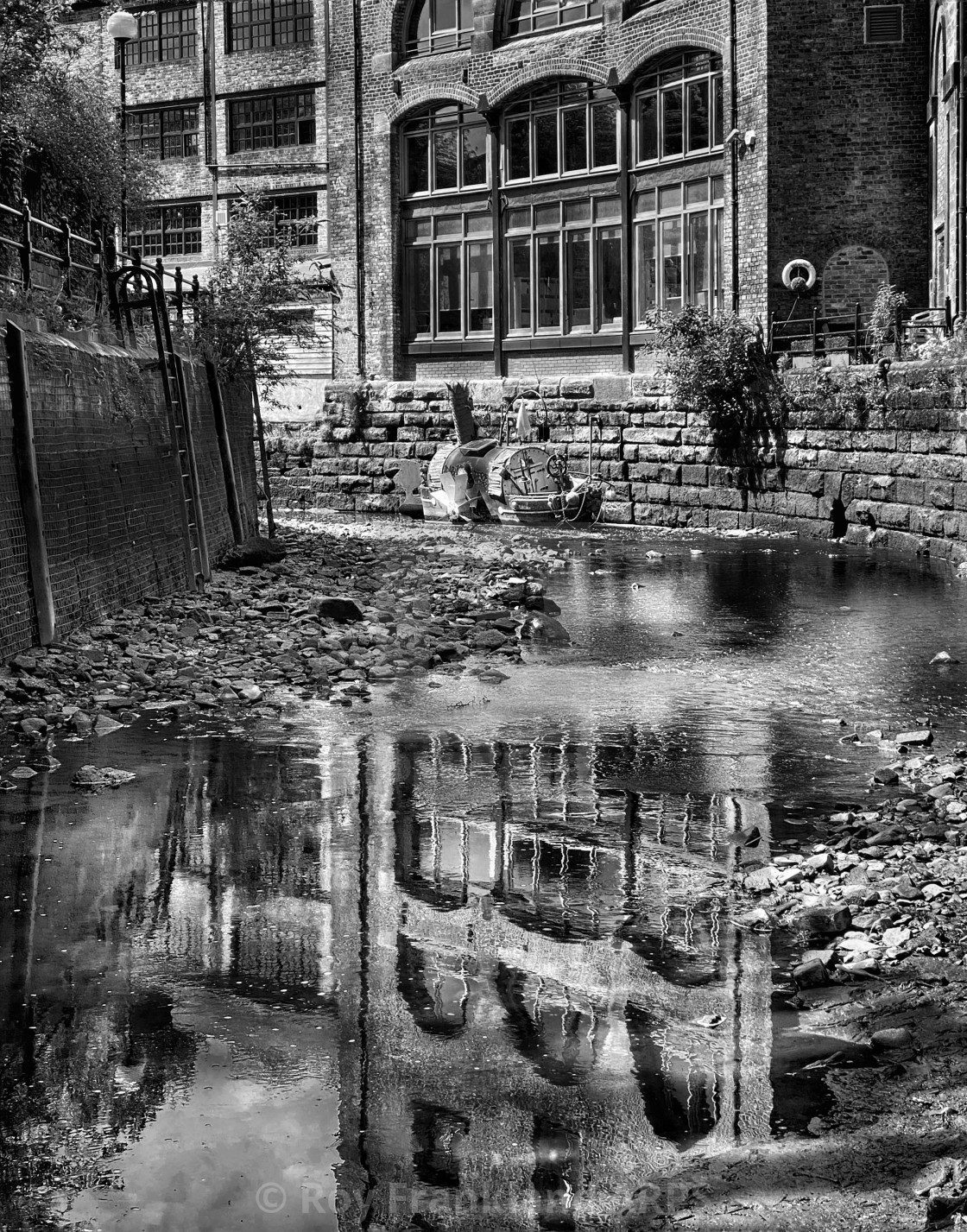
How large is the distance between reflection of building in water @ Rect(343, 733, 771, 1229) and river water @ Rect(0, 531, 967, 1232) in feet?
0.05

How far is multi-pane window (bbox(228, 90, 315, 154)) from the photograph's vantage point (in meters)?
41.4

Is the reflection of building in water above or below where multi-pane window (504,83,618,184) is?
below

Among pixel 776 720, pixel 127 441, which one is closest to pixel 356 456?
pixel 127 441

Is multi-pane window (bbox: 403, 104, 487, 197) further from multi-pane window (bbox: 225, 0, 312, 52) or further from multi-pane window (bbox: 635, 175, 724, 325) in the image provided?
multi-pane window (bbox: 225, 0, 312, 52)

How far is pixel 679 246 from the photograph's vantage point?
105ft

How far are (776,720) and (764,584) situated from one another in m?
8.95

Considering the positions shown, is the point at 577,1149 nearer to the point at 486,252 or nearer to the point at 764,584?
the point at 764,584

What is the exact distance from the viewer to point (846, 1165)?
175 inches

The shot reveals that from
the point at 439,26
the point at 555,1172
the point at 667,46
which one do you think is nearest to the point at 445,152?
the point at 439,26

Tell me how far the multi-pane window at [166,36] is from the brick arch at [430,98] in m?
9.61

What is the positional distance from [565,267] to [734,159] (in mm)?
5676

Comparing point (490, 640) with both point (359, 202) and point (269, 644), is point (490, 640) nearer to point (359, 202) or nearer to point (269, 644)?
point (269, 644)

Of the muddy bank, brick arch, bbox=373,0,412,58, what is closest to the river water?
the muddy bank

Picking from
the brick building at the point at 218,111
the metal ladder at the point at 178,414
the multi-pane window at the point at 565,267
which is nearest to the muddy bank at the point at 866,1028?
the metal ladder at the point at 178,414
